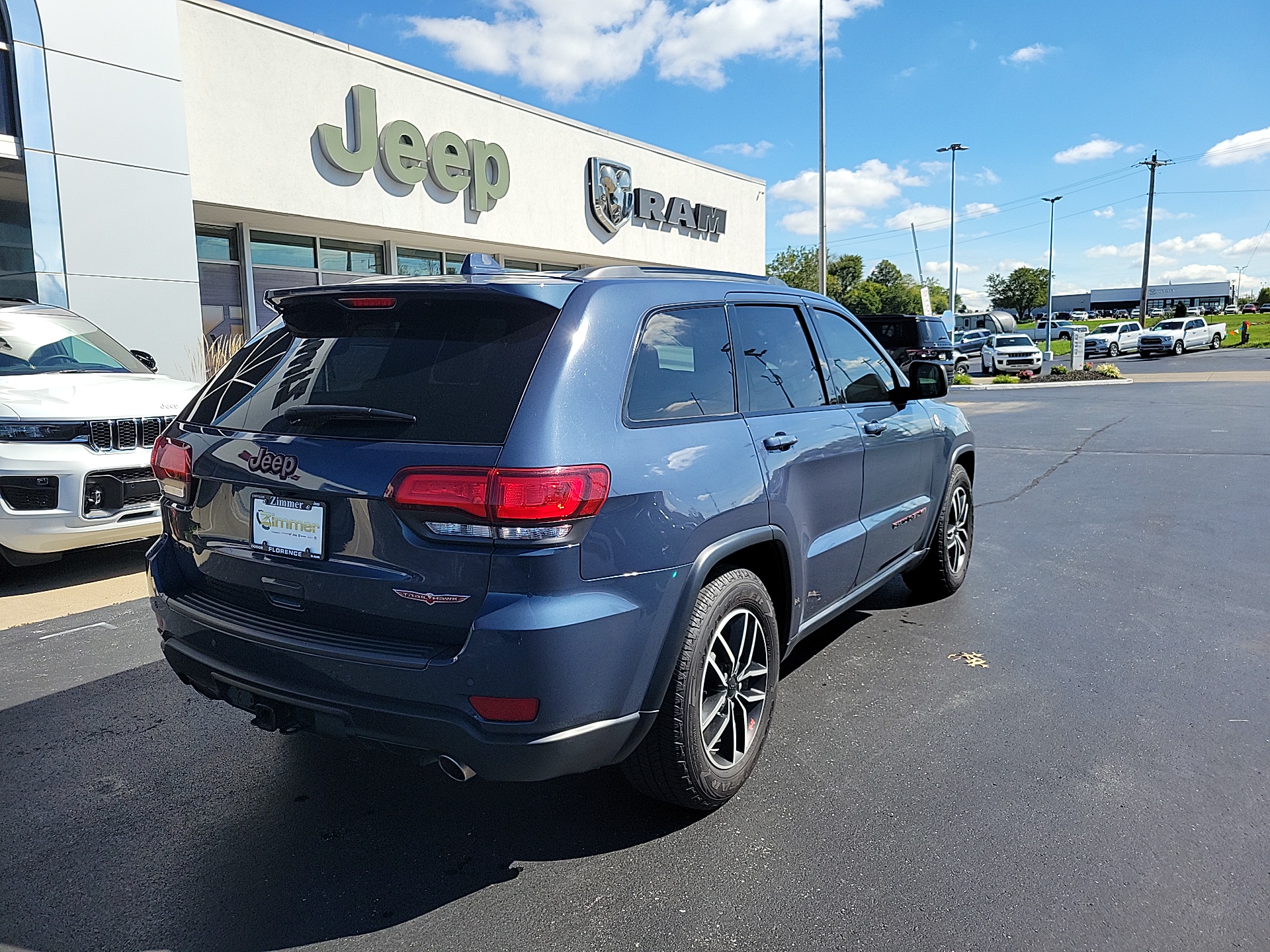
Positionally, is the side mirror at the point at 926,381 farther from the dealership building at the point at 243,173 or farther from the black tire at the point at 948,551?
the dealership building at the point at 243,173

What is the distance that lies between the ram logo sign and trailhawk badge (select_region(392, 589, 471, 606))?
1912cm

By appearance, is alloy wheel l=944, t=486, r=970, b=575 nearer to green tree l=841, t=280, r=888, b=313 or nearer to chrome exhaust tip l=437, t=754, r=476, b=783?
chrome exhaust tip l=437, t=754, r=476, b=783

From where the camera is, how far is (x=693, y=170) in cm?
2405

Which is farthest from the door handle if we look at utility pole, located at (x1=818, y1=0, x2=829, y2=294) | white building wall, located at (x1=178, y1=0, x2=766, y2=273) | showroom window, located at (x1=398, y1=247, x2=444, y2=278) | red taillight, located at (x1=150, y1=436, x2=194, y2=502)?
utility pole, located at (x1=818, y1=0, x2=829, y2=294)

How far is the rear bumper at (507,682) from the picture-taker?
7.61 feet

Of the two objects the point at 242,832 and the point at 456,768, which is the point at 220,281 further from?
the point at 456,768

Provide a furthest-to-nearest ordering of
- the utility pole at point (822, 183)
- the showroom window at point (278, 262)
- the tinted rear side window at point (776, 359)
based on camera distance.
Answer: the utility pole at point (822, 183), the showroom window at point (278, 262), the tinted rear side window at point (776, 359)

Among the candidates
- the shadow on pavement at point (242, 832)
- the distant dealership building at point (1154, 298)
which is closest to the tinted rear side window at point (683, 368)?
the shadow on pavement at point (242, 832)

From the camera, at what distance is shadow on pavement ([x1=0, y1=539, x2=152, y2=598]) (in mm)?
5945

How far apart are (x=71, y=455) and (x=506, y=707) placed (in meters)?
4.57

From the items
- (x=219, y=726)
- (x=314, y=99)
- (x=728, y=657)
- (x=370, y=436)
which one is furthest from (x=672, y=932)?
(x=314, y=99)

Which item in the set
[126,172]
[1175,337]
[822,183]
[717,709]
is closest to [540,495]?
[717,709]

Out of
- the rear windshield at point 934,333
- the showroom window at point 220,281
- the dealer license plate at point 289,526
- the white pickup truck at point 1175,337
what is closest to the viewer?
the dealer license plate at point 289,526

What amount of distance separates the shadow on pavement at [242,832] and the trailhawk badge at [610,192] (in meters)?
18.3
